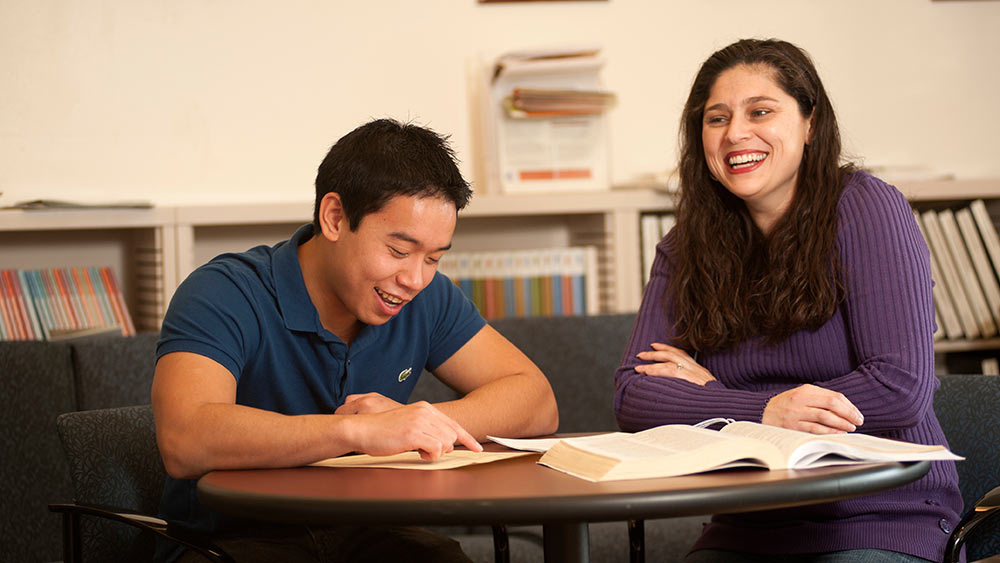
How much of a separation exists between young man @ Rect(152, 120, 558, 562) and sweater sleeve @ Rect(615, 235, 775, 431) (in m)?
0.14

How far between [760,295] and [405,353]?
633 millimetres

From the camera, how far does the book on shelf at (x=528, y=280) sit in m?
3.05

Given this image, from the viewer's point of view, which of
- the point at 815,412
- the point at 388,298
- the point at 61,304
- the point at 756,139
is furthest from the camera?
the point at 61,304

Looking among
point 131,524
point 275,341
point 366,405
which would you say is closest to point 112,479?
point 131,524

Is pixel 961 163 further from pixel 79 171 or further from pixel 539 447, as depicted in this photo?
pixel 79 171

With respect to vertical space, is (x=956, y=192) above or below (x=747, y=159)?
below

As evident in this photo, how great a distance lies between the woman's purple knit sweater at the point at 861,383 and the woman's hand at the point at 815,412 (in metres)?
0.06

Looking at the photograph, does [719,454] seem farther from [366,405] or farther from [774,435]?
[366,405]

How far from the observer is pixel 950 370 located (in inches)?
129

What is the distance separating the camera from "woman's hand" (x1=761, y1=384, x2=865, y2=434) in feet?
4.88

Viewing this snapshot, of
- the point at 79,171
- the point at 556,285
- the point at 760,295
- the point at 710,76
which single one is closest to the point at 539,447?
the point at 760,295

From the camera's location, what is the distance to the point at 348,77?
10.2 ft

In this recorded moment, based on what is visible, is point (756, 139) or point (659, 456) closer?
point (659, 456)

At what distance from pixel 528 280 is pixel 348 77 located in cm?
83
